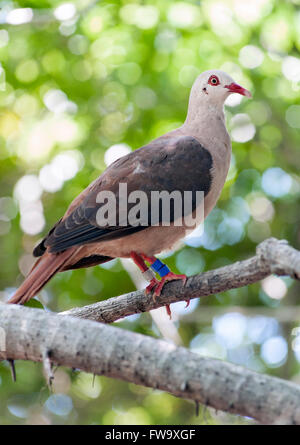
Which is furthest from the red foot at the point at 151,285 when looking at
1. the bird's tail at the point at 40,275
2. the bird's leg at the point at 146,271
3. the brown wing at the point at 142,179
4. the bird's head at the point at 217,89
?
the bird's head at the point at 217,89

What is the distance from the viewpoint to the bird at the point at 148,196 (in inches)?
133

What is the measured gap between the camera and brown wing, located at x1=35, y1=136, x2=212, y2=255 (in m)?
3.43

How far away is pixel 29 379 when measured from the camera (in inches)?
211

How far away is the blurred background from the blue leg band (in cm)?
175

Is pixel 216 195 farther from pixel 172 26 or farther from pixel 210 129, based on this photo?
pixel 172 26

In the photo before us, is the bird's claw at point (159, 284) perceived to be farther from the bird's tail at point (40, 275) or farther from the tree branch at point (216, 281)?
the bird's tail at point (40, 275)

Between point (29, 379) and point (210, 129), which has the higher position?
point (210, 129)

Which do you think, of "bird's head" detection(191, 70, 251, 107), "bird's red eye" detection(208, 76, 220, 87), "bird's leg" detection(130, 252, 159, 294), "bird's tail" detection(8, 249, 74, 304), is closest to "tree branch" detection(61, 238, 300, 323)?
"bird's leg" detection(130, 252, 159, 294)

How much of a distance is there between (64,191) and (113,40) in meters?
1.55

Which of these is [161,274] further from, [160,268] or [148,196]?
[148,196]

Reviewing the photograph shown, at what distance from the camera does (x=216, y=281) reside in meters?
2.60

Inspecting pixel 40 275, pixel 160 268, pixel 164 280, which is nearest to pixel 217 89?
pixel 160 268

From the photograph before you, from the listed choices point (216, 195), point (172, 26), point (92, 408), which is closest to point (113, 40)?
point (172, 26)

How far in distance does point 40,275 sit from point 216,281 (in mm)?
1048
